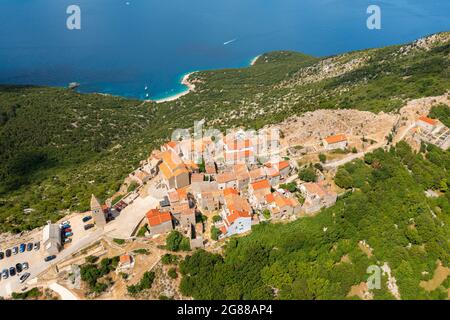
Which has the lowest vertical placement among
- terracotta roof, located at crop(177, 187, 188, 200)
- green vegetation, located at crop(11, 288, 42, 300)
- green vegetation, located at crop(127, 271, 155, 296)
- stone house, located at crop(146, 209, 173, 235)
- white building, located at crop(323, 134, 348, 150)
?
green vegetation, located at crop(127, 271, 155, 296)

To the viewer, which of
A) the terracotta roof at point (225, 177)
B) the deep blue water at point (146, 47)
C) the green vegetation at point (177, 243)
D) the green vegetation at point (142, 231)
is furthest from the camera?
the deep blue water at point (146, 47)

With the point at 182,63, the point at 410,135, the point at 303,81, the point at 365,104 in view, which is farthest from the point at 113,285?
the point at 182,63

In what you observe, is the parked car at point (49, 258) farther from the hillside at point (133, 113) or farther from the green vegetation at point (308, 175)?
the green vegetation at point (308, 175)

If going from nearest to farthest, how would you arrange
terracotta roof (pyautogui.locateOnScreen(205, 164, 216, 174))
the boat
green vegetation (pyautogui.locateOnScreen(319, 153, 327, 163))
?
terracotta roof (pyautogui.locateOnScreen(205, 164, 216, 174))
green vegetation (pyautogui.locateOnScreen(319, 153, 327, 163))
the boat

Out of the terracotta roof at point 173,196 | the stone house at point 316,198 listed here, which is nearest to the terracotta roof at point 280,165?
the stone house at point 316,198

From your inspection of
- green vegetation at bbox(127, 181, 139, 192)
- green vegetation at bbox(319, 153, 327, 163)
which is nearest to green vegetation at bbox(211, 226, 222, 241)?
green vegetation at bbox(127, 181, 139, 192)

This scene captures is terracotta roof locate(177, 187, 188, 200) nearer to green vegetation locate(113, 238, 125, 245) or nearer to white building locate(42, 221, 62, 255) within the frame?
green vegetation locate(113, 238, 125, 245)

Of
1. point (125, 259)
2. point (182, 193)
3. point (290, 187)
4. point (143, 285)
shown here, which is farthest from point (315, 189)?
point (125, 259)
